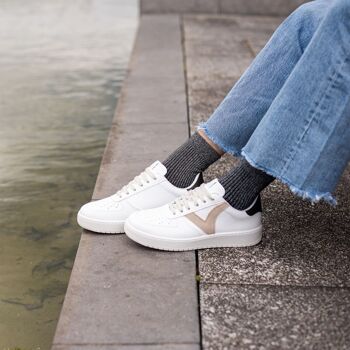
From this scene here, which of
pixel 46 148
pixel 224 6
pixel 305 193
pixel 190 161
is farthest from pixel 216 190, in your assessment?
pixel 224 6

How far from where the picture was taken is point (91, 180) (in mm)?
3012

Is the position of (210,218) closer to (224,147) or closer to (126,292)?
(224,147)

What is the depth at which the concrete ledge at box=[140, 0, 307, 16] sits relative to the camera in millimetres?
8461

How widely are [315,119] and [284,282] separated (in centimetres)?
41

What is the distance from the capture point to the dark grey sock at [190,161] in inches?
80.6

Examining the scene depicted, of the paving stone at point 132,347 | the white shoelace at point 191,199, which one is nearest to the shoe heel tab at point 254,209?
the white shoelace at point 191,199

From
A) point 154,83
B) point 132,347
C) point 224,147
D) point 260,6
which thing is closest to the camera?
point 132,347

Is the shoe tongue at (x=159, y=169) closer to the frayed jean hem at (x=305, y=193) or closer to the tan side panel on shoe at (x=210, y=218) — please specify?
the tan side panel on shoe at (x=210, y=218)

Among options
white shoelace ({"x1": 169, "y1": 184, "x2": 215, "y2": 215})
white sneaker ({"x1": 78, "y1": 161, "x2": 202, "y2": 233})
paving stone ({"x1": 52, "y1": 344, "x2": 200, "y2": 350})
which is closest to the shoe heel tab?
white shoelace ({"x1": 169, "y1": 184, "x2": 215, "y2": 215})

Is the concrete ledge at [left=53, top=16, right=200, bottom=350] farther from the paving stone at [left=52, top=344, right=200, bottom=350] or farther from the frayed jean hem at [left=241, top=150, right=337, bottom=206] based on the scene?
the frayed jean hem at [left=241, top=150, right=337, bottom=206]

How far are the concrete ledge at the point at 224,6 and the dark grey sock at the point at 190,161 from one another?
6655 mm

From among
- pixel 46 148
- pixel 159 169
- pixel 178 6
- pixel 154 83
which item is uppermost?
pixel 159 169

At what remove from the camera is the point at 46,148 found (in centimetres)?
342

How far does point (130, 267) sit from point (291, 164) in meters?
0.49
